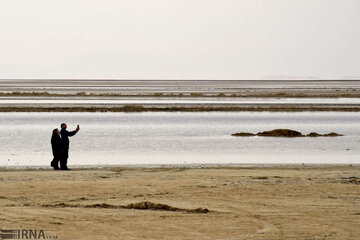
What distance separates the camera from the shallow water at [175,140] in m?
20.1

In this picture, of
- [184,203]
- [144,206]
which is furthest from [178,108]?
[144,206]

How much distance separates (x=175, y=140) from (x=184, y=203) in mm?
13767

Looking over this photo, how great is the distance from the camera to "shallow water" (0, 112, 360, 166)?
20141 mm

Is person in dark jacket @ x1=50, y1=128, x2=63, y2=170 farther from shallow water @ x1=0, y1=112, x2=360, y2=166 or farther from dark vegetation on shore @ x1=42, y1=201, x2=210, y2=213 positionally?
dark vegetation on shore @ x1=42, y1=201, x2=210, y2=213

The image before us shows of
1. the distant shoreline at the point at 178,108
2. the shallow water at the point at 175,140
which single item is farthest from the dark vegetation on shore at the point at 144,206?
the distant shoreline at the point at 178,108

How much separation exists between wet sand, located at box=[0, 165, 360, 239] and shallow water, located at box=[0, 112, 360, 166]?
3361mm

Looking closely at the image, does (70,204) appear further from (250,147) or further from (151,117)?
(151,117)

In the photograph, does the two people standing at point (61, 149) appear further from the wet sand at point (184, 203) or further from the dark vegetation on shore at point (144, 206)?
the dark vegetation on shore at point (144, 206)

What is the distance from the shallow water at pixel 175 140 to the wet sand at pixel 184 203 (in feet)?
11.0

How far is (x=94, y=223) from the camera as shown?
33.9 ft

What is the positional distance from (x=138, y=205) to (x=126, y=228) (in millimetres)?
1655

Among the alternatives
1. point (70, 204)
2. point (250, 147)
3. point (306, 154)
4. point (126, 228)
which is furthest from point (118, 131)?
point (126, 228)

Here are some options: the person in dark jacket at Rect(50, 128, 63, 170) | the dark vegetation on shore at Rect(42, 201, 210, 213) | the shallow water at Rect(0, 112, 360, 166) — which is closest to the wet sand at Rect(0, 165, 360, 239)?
the dark vegetation on shore at Rect(42, 201, 210, 213)

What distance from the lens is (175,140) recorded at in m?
25.7
